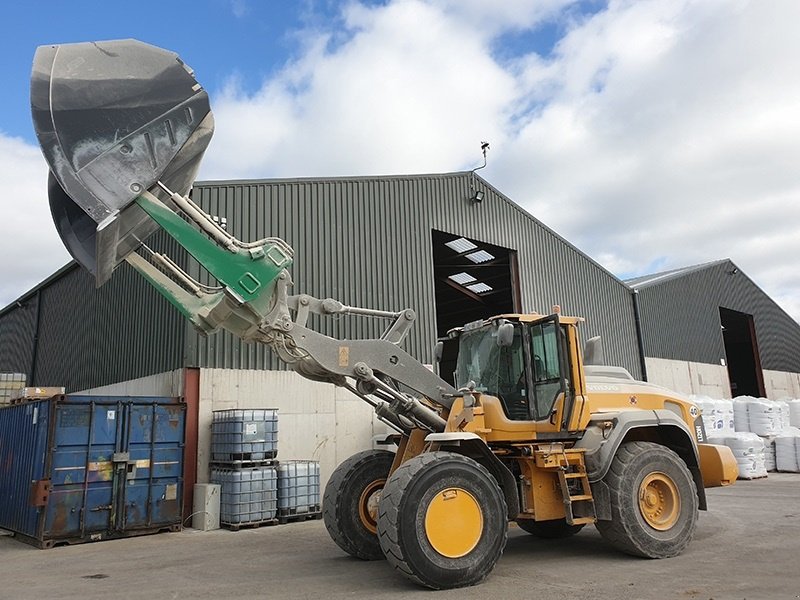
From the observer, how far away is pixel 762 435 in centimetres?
2200

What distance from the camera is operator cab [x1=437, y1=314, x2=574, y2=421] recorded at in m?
8.42

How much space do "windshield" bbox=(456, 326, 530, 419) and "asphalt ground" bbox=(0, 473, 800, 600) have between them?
204cm

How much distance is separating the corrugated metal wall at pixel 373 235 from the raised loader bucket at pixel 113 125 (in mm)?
7641

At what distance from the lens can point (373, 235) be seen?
17.2m

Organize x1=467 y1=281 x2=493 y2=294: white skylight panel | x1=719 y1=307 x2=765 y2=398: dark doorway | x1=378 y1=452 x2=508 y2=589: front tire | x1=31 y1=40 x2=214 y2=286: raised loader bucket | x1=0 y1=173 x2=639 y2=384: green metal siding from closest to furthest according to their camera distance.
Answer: x1=31 y1=40 x2=214 y2=286: raised loader bucket
x1=378 y1=452 x2=508 y2=589: front tire
x1=0 y1=173 x2=639 y2=384: green metal siding
x1=467 y1=281 x2=493 y2=294: white skylight panel
x1=719 y1=307 x2=765 y2=398: dark doorway

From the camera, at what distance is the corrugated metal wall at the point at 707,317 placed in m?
25.1

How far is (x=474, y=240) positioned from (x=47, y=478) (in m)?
12.3

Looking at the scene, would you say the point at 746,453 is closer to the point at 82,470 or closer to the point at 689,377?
the point at 689,377

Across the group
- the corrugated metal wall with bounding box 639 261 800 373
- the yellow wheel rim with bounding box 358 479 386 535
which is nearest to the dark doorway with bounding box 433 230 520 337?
the corrugated metal wall with bounding box 639 261 800 373

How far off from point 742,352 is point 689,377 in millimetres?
13836

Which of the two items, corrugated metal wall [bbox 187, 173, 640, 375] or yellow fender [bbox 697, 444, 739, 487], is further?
corrugated metal wall [bbox 187, 173, 640, 375]

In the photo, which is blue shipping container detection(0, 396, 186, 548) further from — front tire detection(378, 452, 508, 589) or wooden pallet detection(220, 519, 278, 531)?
front tire detection(378, 452, 508, 589)

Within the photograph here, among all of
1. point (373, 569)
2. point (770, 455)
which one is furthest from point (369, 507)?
point (770, 455)

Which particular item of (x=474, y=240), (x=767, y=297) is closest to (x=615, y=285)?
(x=474, y=240)
